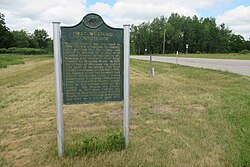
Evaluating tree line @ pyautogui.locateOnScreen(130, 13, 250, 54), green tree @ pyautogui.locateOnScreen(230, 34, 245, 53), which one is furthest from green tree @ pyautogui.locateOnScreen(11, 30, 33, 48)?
green tree @ pyautogui.locateOnScreen(230, 34, 245, 53)

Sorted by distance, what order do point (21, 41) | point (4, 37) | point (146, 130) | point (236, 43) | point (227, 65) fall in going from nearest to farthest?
point (146, 130) → point (227, 65) → point (4, 37) → point (236, 43) → point (21, 41)

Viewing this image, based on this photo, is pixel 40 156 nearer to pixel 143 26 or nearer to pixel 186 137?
pixel 186 137

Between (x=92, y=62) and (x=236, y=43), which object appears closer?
(x=92, y=62)

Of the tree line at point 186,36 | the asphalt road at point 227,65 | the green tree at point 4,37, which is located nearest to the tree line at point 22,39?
the green tree at point 4,37

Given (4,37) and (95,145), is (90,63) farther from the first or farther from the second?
(4,37)

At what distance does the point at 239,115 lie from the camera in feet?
15.6

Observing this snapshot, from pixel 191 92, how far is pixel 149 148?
456cm

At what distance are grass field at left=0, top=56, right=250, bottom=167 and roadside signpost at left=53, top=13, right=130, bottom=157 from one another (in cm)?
44

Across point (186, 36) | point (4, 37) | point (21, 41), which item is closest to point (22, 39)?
point (21, 41)

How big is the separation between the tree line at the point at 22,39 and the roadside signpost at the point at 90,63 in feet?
238

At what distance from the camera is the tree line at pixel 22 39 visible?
6712cm

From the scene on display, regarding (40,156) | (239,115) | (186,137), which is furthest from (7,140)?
(239,115)

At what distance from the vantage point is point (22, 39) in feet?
273

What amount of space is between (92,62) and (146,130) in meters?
1.73
